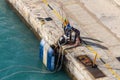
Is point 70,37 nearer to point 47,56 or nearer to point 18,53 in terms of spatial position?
point 47,56

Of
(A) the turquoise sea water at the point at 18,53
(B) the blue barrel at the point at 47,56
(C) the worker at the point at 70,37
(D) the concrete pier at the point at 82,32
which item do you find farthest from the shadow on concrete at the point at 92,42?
(B) the blue barrel at the point at 47,56

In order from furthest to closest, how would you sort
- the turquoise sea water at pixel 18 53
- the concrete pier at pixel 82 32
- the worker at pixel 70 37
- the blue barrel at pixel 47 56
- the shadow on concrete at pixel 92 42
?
1. the shadow on concrete at pixel 92 42
2. the turquoise sea water at pixel 18 53
3. the worker at pixel 70 37
4. the blue barrel at pixel 47 56
5. the concrete pier at pixel 82 32

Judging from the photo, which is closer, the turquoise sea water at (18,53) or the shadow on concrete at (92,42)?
the turquoise sea water at (18,53)

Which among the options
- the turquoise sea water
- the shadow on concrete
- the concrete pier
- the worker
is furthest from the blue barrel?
the shadow on concrete

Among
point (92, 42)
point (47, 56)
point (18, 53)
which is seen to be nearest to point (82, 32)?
point (92, 42)

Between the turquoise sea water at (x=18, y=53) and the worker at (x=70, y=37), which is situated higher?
the worker at (x=70, y=37)

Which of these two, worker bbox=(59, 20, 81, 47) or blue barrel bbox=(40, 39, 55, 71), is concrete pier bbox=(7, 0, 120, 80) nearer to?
worker bbox=(59, 20, 81, 47)

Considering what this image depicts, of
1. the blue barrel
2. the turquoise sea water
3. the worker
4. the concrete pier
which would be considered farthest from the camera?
the turquoise sea water

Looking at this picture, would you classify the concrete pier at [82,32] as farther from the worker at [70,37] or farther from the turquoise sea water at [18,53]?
the turquoise sea water at [18,53]
